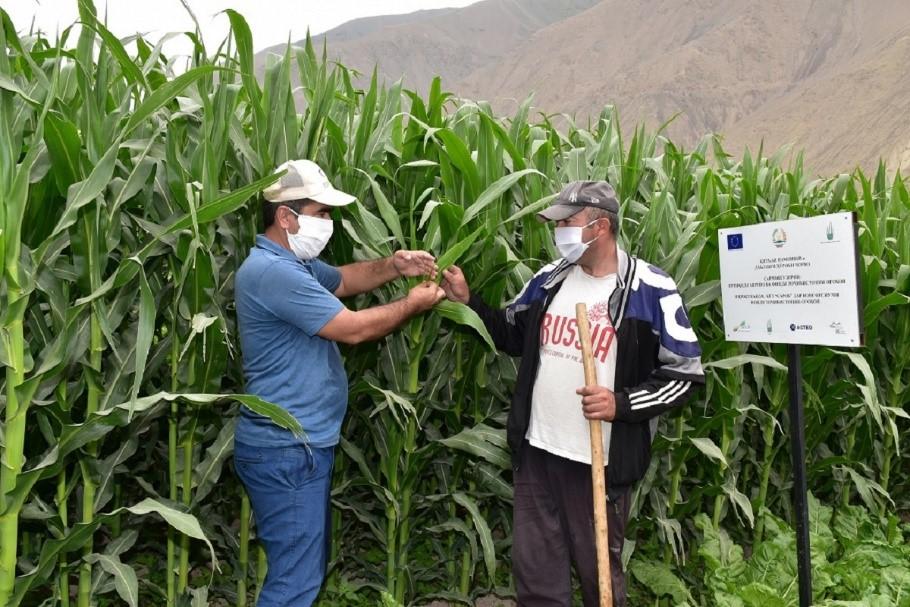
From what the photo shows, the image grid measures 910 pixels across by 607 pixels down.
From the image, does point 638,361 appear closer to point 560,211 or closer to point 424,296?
point 560,211

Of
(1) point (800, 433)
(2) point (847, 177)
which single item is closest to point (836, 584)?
(1) point (800, 433)

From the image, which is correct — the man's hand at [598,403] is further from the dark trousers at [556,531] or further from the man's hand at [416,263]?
the man's hand at [416,263]

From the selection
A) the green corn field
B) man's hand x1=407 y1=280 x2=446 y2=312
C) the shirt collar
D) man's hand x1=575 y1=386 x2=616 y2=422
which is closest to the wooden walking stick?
man's hand x1=575 y1=386 x2=616 y2=422

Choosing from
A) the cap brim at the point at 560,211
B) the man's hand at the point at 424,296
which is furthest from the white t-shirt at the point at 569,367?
the man's hand at the point at 424,296

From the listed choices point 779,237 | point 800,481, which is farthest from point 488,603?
point 779,237

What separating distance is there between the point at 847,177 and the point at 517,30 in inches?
4329

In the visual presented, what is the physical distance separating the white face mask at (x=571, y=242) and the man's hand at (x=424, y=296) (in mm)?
445

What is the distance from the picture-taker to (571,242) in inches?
105

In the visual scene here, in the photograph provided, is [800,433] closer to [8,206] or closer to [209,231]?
[209,231]

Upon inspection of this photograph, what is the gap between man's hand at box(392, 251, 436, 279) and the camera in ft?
8.57

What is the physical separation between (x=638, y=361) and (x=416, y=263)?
31.9 inches

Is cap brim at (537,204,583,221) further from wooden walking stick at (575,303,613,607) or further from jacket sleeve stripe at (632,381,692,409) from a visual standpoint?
jacket sleeve stripe at (632,381,692,409)

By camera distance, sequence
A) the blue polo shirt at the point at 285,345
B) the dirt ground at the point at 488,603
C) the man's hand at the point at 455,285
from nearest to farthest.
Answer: the blue polo shirt at the point at 285,345
the man's hand at the point at 455,285
the dirt ground at the point at 488,603

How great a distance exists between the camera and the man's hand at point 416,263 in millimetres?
2613
